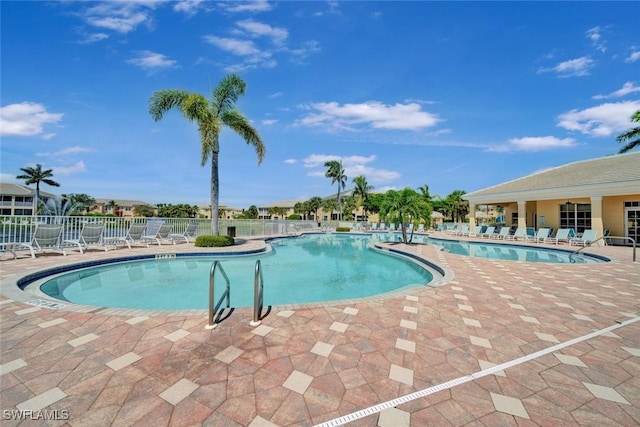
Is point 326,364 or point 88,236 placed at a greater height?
point 88,236

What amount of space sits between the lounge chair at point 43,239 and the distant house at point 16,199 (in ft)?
152

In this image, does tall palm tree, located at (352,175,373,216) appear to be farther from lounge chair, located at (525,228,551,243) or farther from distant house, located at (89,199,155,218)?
distant house, located at (89,199,155,218)

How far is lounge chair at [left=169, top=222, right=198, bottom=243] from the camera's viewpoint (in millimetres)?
13492

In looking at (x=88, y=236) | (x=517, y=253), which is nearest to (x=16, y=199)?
(x=88, y=236)

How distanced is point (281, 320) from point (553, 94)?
21729 millimetres

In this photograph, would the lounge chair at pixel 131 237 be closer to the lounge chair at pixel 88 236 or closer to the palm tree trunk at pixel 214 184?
the lounge chair at pixel 88 236

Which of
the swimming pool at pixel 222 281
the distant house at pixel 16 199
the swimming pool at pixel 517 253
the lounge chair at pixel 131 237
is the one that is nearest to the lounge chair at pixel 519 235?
the swimming pool at pixel 517 253

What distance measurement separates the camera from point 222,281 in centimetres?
708

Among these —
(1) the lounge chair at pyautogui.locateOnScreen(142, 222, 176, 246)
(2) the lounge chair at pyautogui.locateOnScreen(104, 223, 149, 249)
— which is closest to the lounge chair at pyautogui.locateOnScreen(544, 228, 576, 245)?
(1) the lounge chair at pyautogui.locateOnScreen(142, 222, 176, 246)

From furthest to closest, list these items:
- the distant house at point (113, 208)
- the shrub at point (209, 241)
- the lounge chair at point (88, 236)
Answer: the distant house at point (113, 208) → the shrub at point (209, 241) → the lounge chair at point (88, 236)

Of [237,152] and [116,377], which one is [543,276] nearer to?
[116,377]

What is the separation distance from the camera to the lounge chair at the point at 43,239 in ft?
27.1

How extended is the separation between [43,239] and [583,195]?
86.9 feet

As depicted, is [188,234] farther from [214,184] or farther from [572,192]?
[572,192]
